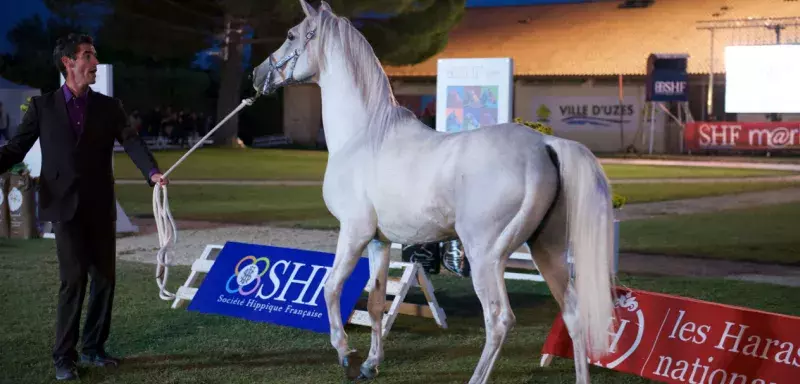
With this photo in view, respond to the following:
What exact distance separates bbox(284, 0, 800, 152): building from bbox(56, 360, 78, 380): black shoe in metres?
33.0

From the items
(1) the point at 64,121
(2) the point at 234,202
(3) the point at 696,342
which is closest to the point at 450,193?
(3) the point at 696,342

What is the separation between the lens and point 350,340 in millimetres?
6898

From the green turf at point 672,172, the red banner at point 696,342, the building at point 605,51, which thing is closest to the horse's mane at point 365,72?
the red banner at point 696,342

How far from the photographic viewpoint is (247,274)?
7.65m

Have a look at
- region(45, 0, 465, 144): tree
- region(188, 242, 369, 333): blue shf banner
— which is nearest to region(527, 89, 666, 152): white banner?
region(45, 0, 465, 144): tree

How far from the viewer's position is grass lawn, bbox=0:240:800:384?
5887mm

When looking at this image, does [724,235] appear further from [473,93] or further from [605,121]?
[605,121]

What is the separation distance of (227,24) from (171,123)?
16.1ft

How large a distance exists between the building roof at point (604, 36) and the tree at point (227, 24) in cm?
400

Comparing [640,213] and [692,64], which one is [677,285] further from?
[692,64]

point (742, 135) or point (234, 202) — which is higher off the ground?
point (742, 135)

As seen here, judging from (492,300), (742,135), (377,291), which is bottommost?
(377,291)

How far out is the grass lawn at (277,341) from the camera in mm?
5887

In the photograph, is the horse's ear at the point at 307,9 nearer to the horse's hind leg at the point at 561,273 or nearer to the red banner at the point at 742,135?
the horse's hind leg at the point at 561,273
